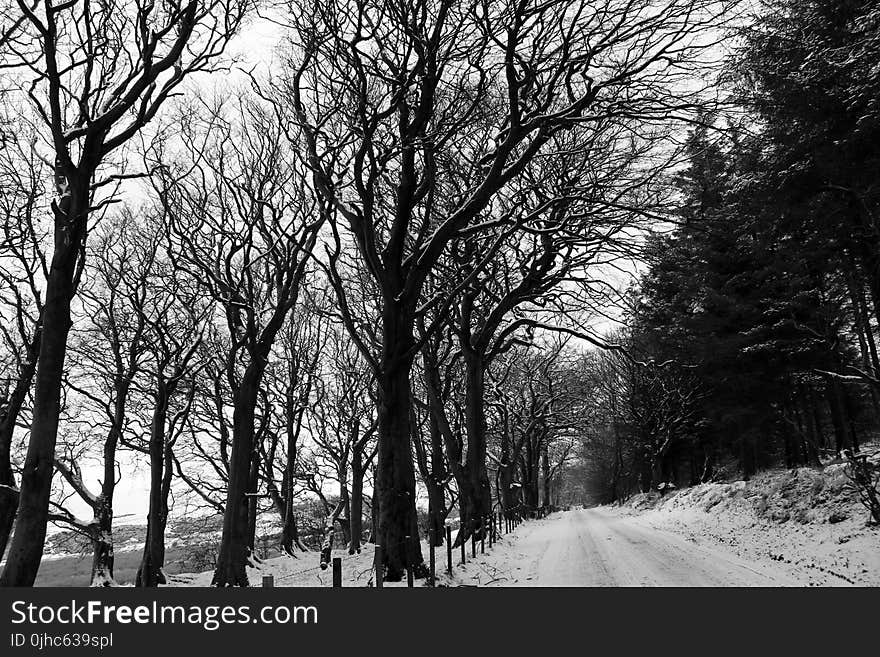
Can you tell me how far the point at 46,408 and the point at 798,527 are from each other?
15.0 metres

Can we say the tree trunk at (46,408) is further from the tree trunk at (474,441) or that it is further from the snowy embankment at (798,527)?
the snowy embankment at (798,527)

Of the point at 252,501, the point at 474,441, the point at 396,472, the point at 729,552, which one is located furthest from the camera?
the point at 252,501

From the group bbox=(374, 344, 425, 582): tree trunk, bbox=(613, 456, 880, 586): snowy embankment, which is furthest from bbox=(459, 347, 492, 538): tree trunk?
bbox=(374, 344, 425, 582): tree trunk

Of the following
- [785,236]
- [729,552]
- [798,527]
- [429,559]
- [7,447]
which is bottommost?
[729,552]

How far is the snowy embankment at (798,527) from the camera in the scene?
9406mm

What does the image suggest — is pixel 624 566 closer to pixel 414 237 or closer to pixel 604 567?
pixel 604 567

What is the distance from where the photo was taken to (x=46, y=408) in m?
7.91

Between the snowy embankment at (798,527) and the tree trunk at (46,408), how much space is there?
445 inches

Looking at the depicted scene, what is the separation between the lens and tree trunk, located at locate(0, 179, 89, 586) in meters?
7.59

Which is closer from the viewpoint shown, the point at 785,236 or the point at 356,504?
the point at 785,236

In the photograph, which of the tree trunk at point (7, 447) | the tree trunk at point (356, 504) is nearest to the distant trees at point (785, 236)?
the tree trunk at point (356, 504)

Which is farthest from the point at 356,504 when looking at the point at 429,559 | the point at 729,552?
the point at 729,552

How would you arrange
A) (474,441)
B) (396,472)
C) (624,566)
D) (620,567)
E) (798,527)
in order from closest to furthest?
(396,472) < (620,567) < (624,566) < (798,527) < (474,441)

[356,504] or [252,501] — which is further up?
[252,501]
